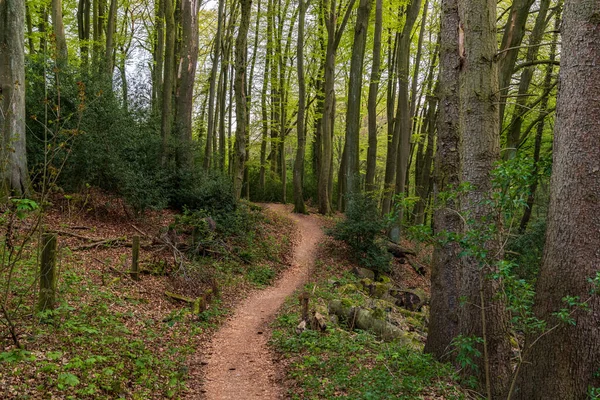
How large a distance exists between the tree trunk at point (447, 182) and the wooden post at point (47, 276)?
16.6 feet

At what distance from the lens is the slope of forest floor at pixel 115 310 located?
162 inches

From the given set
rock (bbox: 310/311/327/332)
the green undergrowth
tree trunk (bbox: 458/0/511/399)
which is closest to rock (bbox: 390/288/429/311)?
the green undergrowth

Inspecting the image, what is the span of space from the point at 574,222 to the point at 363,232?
11.4 m

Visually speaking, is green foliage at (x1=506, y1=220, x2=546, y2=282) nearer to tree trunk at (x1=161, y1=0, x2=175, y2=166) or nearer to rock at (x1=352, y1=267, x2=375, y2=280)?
rock at (x1=352, y1=267, x2=375, y2=280)

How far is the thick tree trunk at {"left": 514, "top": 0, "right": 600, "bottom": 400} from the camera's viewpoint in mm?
3273

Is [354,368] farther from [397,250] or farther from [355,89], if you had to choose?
[355,89]

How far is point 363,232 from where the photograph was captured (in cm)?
1467

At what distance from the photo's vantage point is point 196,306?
805 cm

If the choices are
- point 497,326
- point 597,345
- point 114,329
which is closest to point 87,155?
point 114,329

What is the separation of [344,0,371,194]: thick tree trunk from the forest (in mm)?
91

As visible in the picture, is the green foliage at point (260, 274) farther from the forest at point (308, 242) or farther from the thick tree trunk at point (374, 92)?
the thick tree trunk at point (374, 92)

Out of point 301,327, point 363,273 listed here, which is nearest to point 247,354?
point 301,327

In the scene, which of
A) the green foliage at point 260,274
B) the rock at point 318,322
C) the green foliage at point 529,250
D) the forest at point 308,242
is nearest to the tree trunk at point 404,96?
the forest at point 308,242

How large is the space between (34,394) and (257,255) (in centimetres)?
965
